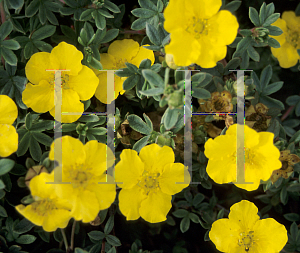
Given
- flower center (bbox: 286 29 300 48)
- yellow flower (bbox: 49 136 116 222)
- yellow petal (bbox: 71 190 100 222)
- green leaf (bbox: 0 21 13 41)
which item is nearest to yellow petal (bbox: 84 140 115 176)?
yellow flower (bbox: 49 136 116 222)

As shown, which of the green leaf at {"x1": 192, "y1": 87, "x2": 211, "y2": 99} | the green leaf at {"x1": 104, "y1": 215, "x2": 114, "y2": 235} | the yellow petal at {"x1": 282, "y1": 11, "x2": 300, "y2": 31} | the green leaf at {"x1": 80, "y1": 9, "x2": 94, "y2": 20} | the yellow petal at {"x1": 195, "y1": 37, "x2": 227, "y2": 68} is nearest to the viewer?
the yellow petal at {"x1": 195, "y1": 37, "x2": 227, "y2": 68}

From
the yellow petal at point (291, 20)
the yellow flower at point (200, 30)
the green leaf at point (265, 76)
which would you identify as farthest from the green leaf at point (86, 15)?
the yellow petal at point (291, 20)

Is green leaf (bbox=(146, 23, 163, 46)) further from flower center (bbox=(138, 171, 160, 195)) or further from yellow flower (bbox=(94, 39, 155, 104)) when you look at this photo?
flower center (bbox=(138, 171, 160, 195))

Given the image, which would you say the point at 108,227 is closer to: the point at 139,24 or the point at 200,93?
the point at 200,93

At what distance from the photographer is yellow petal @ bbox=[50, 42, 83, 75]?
1756 mm

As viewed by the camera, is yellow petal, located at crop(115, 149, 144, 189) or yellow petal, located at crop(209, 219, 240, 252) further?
yellow petal, located at crop(209, 219, 240, 252)

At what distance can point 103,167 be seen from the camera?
165 cm

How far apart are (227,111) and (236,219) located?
633 millimetres

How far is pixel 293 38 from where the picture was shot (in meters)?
2.39

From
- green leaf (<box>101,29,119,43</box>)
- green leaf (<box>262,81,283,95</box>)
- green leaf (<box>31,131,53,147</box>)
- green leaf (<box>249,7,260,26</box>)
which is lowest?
green leaf (<box>31,131,53,147</box>)

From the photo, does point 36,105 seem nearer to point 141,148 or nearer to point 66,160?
point 66,160

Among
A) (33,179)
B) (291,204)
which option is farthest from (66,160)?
(291,204)

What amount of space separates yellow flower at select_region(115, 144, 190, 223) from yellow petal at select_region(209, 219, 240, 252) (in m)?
0.33

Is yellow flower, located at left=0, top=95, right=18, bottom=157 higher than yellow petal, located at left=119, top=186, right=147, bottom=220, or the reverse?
yellow flower, located at left=0, top=95, right=18, bottom=157
